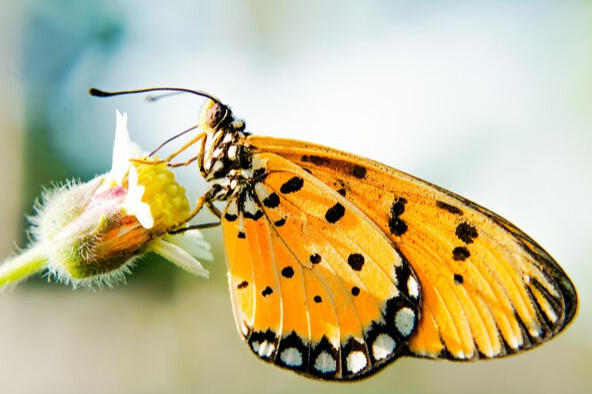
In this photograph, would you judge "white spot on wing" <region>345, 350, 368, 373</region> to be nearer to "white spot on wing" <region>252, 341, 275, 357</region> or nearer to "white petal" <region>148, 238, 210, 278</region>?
"white spot on wing" <region>252, 341, 275, 357</region>

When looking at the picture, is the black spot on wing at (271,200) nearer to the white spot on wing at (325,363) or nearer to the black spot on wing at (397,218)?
the black spot on wing at (397,218)

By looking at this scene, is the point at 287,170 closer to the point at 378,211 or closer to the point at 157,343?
the point at 378,211

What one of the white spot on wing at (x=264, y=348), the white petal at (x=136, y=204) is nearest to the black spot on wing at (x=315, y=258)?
the white spot on wing at (x=264, y=348)

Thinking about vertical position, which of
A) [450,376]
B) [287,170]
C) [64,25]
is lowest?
[287,170]

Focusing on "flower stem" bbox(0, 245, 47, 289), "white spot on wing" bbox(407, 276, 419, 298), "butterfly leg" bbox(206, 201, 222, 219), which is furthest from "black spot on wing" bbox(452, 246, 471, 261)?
"flower stem" bbox(0, 245, 47, 289)

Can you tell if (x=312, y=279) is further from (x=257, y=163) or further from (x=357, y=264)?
(x=257, y=163)

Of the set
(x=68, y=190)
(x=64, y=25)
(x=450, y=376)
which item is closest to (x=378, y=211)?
(x=68, y=190)
